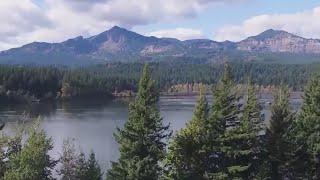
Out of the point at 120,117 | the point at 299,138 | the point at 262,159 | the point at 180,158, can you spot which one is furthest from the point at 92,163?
the point at 120,117

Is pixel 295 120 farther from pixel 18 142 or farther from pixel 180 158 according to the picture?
pixel 18 142

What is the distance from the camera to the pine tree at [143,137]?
29.1 m

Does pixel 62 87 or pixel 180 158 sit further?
pixel 62 87

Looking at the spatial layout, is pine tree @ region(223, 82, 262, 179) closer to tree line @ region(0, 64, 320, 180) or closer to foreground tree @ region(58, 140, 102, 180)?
tree line @ region(0, 64, 320, 180)

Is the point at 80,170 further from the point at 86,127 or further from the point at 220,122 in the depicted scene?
the point at 86,127

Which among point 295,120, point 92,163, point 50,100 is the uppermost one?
point 295,120

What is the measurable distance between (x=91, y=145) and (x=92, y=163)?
4159 centimetres

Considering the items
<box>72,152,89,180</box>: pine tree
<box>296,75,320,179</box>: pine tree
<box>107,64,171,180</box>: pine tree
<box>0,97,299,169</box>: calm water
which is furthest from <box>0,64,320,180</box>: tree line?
<box>0,97,299,169</box>: calm water

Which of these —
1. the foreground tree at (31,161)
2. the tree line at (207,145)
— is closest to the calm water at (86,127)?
the foreground tree at (31,161)

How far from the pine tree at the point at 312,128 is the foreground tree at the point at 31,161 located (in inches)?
618

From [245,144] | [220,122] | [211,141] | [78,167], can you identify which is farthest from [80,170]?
[245,144]

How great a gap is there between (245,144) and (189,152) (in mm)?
3379

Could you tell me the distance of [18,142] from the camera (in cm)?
3484

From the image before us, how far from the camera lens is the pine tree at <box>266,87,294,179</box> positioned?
31344mm
